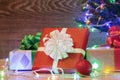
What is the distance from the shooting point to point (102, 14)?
185 cm

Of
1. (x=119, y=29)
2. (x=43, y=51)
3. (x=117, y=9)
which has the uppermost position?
(x=117, y=9)

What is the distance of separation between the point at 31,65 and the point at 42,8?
947 mm

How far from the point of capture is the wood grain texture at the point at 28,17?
2383 millimetres

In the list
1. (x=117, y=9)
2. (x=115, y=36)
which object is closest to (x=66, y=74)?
(x=115, y=36)

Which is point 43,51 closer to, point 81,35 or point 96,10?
point 81,35

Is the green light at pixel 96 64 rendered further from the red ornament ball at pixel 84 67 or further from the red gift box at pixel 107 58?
the red ornament ball at pixel 84 67

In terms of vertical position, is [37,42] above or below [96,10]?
below

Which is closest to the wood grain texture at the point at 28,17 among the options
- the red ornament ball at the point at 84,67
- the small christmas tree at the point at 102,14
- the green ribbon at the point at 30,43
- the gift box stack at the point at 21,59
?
the small christmas tree at the point at 102,14

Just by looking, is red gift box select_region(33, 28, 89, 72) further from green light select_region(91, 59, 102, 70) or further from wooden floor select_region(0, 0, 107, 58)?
wooden floor select_region(0, 0, 107, 58)

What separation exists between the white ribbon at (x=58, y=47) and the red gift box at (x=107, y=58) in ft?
0.27

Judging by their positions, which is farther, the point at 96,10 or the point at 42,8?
the point at 42,8

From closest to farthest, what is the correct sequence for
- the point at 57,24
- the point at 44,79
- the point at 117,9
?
the point at 44,79 < the point at 117,9 < the point at 57,24

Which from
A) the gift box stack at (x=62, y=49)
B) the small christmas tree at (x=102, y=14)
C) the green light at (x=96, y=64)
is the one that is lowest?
the green light at (x=96, y=64)

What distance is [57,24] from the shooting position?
238 centimetres
